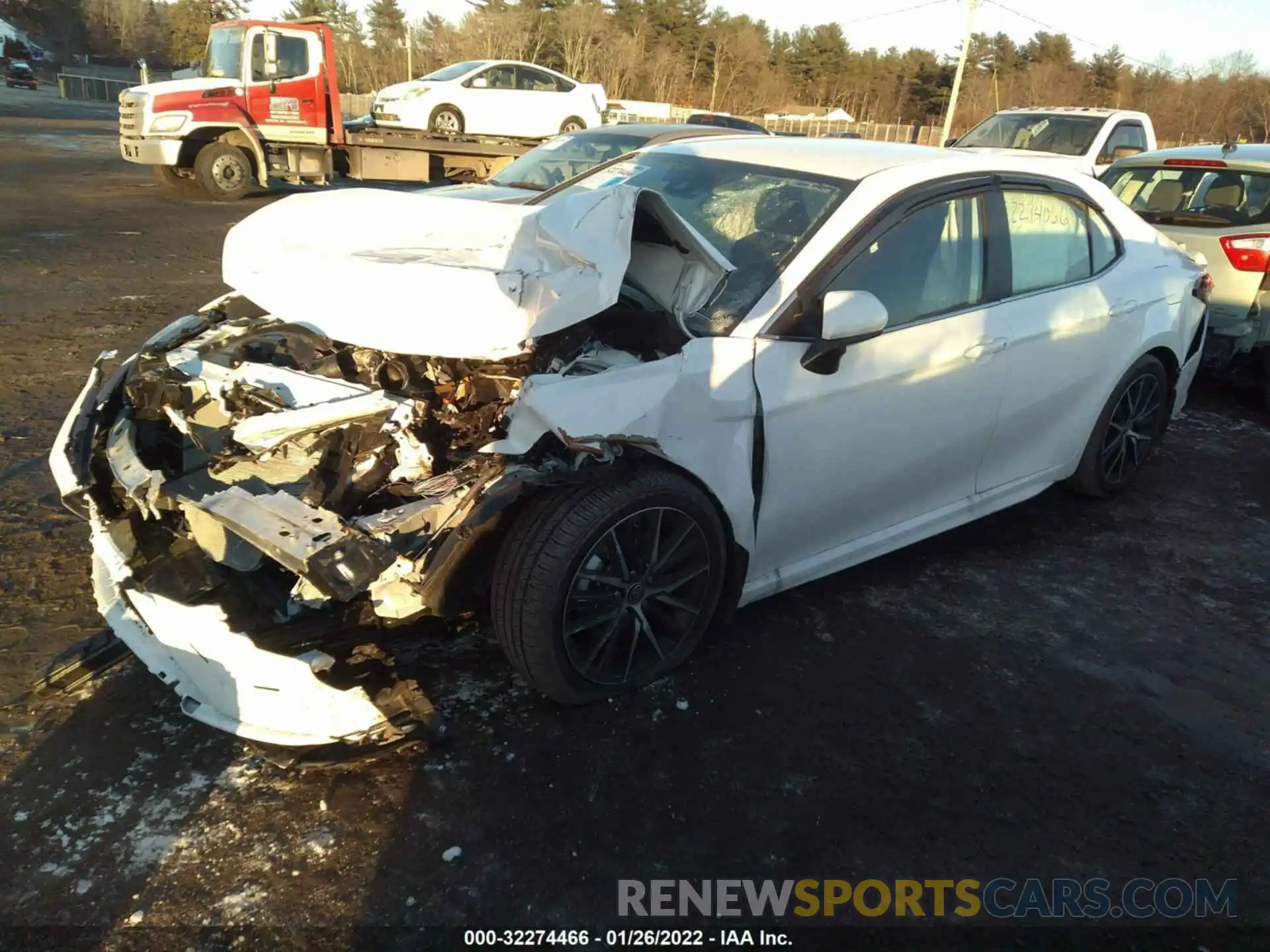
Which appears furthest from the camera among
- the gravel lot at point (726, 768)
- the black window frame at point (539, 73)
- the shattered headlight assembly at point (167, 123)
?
the black window frame at point (539, 73)

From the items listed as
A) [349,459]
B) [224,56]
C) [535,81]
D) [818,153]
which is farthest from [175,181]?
[349,459]

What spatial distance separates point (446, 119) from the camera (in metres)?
16.2

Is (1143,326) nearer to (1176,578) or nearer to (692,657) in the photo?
(1176,578)

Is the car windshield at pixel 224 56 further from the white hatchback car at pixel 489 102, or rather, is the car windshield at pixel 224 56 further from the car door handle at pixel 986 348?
the car door handle at pixel 986 348

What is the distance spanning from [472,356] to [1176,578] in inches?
131

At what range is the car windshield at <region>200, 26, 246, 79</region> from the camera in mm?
13906

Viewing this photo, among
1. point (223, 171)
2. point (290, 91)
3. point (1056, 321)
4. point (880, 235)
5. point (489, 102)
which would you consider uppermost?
point (489, 102)

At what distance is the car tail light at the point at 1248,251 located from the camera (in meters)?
5.96

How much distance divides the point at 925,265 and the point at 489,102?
15.0 metres

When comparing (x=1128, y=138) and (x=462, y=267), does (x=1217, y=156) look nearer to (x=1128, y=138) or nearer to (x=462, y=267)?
(x=1128, y=138)

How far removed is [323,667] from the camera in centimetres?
234

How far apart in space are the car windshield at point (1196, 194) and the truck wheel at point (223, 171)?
42.1ft

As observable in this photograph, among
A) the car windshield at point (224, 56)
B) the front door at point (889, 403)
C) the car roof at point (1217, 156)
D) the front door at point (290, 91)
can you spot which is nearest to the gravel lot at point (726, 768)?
the front door at point (889, 403)

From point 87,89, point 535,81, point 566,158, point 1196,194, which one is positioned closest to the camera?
point 1196,194
